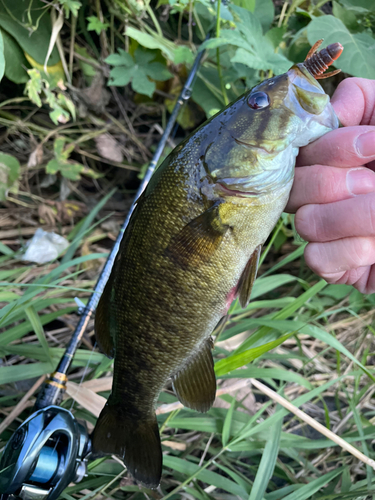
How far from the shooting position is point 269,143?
119 cm

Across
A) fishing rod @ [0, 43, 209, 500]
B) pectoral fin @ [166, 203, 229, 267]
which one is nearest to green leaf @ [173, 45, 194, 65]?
pectoral fin @ [166, 203, 229, 267]

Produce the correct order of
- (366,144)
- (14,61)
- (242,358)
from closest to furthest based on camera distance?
(366,144), (242,358), (14,61)

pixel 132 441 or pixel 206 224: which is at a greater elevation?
pixel 206 224

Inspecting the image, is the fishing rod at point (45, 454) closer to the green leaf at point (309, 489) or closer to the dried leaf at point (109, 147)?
the green leaf at point (309, 489)

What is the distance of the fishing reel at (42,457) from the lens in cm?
137

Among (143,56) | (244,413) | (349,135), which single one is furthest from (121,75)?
(244,413)

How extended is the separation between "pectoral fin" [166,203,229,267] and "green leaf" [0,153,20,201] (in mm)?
1759

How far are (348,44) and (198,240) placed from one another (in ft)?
5.13

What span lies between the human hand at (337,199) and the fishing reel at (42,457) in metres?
1.25

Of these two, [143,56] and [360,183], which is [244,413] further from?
[143,56]

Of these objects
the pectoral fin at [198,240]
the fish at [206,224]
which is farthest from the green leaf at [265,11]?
the pectoral fin at [198,240]

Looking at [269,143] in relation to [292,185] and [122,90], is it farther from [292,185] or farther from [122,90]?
[122,90]

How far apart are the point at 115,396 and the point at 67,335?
105 cm

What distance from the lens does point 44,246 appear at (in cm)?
263
